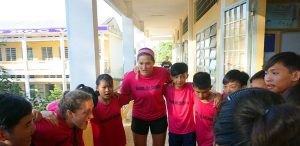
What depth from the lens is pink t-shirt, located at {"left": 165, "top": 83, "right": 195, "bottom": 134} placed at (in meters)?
2.34

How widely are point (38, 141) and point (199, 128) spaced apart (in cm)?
141

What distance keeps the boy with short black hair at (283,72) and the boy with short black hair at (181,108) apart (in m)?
0.93

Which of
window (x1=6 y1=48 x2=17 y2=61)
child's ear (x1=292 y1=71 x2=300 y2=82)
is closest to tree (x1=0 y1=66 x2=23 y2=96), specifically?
child's ear (x1=292 y1=71 x2=300 y2=82)

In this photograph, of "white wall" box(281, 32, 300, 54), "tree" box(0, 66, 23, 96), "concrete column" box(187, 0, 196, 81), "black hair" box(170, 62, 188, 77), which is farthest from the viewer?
"concrete column" box(187, 0, 196, 81)

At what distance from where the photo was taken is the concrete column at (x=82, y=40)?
2.80 m

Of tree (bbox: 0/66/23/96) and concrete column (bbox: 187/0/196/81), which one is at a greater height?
concrete column (bbox: 187/0/196/81)

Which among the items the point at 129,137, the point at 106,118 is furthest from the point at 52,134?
the point at 129,137

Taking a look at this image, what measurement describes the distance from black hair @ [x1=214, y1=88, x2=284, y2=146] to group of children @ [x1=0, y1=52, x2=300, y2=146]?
1.92 ft

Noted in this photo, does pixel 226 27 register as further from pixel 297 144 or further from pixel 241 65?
pixel 297 144

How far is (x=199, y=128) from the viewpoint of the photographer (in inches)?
87.7

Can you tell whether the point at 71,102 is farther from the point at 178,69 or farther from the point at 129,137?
the point at 129,137

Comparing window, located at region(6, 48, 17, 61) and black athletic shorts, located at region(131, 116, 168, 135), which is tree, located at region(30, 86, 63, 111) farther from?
window, located at region(6, 48, 17, 61)

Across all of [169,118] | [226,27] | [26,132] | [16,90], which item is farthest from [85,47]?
[226,27]

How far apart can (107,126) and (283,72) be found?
1465mm
